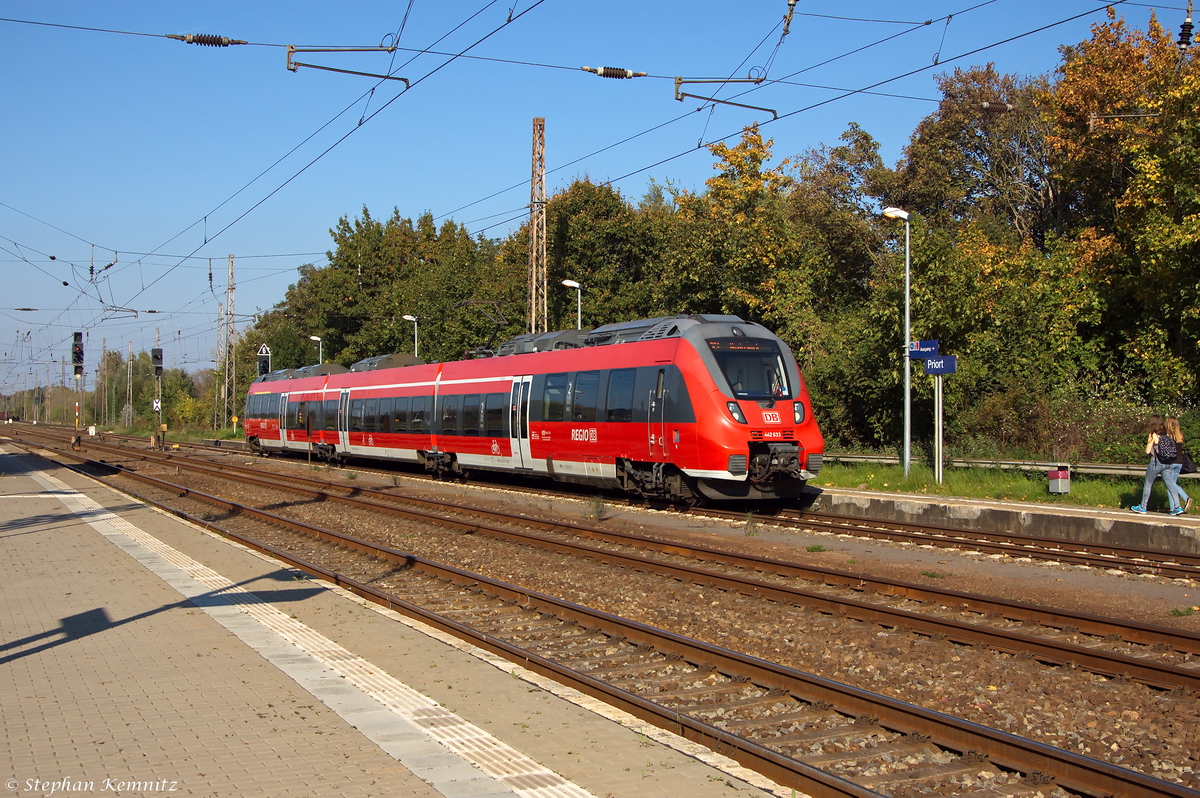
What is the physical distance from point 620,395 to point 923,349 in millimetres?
6629

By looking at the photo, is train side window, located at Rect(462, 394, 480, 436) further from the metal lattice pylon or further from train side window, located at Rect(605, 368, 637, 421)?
train side window, located at Rect(605, 368, 637, 421)

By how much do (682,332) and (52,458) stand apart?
38.9 metres

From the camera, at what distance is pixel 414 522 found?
1898 centimetres

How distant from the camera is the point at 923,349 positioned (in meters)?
20.8

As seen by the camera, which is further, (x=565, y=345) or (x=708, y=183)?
(x=708, y=183)

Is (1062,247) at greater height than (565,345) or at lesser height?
greater

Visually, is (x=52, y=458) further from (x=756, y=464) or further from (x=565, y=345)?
(x=756, y=464)

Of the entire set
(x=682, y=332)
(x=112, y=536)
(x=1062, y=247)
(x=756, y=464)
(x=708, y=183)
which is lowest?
(x=112, y=536)

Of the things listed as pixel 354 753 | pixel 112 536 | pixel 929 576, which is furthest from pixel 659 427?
pixel 354 753

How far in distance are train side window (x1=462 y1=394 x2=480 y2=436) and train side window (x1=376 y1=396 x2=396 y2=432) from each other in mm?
5909

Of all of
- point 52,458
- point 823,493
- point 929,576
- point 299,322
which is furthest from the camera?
point 299,322

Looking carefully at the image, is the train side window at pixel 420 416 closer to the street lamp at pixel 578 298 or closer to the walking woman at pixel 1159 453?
the street lamp at pixel 578 298

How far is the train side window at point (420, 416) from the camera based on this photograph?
29375mm
